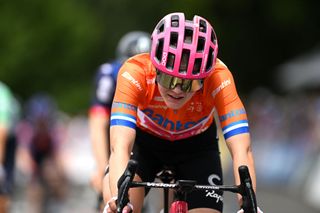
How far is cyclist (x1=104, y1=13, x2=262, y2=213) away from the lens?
22.5 ft

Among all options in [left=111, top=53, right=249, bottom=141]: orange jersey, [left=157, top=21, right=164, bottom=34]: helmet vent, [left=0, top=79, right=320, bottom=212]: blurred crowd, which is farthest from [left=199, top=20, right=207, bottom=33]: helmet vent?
[left=0, top=79, right=320, bottom=212]: blurred crowd

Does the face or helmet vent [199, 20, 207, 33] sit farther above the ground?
helmet vent [199, 20, 207, 33]

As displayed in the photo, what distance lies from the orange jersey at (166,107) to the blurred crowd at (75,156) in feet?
9.69

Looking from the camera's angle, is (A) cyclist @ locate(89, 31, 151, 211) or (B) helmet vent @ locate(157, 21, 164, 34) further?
(A) cyclist @ locate(89, 31, 151, 211)

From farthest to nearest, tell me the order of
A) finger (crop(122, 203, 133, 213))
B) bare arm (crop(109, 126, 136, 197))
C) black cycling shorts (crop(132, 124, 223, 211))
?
1. black cycling shorts (crop(132, 124, 223, 211))
2. bare arm (crop(109, 126, 136, 197))
3. finger (crop(122, 203, 133, 213))

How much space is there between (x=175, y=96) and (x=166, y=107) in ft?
1.23

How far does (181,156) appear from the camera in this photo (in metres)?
7.91

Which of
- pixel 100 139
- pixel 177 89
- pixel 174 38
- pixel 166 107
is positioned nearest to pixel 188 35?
pixel 174 38

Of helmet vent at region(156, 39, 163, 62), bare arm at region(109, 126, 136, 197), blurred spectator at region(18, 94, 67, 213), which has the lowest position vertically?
bare arm at region(109, 126, 136, 197)

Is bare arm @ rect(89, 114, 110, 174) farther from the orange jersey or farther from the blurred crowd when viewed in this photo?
the orange jersey

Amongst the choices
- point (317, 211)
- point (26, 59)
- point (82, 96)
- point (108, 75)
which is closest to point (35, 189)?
point (317, 211)

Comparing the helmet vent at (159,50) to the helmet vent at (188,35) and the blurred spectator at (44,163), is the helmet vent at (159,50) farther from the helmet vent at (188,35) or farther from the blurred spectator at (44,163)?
the blurred spectator at (44,163)

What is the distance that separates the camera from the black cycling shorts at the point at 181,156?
7.81m

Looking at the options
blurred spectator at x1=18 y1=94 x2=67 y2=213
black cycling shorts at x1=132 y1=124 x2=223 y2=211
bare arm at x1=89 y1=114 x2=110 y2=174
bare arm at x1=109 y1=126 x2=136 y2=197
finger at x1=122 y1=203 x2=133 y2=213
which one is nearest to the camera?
finger at x1=122 y1=203 x2=133 y2=213
